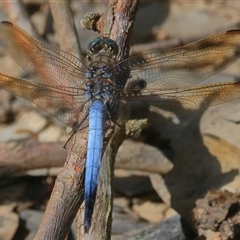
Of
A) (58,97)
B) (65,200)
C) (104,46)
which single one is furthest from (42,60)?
(65,200)

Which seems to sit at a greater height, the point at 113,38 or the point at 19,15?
the point at 19,15

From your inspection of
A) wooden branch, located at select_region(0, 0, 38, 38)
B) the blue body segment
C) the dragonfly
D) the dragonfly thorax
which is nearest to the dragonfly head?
the dragonfly

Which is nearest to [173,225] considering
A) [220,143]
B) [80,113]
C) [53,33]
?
[220,143]

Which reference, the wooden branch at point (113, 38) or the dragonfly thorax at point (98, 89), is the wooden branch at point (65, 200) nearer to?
the wooden branch at point (113, 38)

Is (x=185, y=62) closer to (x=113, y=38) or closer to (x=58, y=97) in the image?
(x=113, y=38)

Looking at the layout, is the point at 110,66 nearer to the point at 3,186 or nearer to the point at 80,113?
the point at 80,113

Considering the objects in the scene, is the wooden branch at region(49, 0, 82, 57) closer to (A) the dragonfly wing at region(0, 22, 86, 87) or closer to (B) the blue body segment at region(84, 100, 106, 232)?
(A) the dragonfly wing at region(0, 22, 86, 87)
